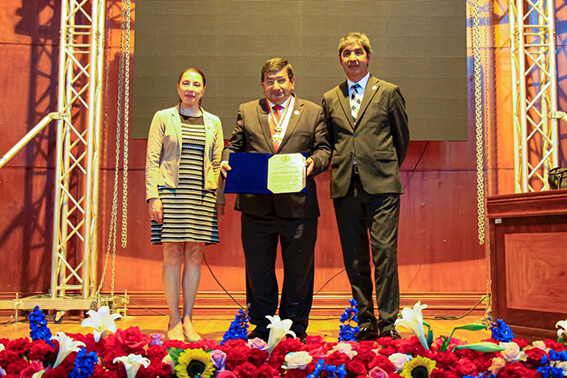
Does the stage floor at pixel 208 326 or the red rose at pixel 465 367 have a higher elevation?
the red rose at pixel 465 367

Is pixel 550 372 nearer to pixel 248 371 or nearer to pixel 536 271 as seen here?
pixel 248 371

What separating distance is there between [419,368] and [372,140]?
1614 millimetres

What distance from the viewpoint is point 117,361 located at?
133 cm

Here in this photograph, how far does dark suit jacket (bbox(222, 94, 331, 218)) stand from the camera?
2709 mm

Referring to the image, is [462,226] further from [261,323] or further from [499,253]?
[261,323]

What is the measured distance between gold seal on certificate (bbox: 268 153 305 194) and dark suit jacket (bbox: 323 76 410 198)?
33 cm

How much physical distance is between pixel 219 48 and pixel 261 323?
2.34 metres

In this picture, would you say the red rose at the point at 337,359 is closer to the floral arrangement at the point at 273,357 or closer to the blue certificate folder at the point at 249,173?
the floral arrangement at the point at 273,357

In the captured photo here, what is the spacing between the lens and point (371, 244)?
9.12ft

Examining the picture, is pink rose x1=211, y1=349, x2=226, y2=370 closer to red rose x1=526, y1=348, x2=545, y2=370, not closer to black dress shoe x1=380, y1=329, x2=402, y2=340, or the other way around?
red rose x1=526, y1=348, x2=545, y2=370

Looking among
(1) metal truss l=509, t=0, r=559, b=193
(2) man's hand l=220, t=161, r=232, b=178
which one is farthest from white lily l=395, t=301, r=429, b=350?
(1) metal truss l=509, t=0, r=559, b=193

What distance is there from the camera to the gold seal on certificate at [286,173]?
257 cm

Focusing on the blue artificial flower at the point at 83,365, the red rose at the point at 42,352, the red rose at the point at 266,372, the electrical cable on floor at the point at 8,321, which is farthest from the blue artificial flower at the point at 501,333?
the electrical cable on floor at the point at 8,321

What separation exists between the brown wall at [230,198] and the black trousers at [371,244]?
155cm
